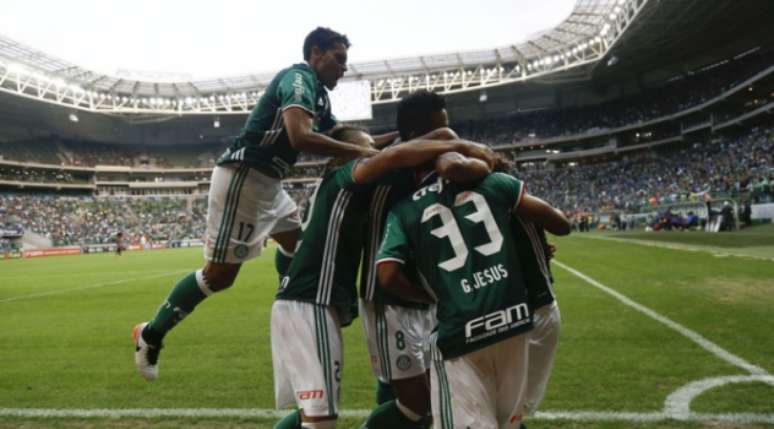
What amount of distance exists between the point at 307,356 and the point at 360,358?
3.00 m

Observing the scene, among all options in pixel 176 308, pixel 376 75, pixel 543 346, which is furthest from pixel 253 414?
pixel 376 75

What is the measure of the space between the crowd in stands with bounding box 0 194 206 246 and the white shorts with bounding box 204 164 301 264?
51.8m

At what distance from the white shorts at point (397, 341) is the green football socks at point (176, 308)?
1.56 m

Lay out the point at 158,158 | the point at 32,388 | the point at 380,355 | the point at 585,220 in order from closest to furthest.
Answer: the point at 380,355 < the point at 32,388 < the point at 585,220 < the point at 158,158

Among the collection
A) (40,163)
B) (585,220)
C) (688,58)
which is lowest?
(585,220)

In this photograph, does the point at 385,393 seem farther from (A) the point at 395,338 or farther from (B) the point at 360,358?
(B) the point at 360,358

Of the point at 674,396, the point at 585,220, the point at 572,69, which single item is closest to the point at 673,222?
the point at 585,220

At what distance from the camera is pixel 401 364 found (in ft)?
8.70

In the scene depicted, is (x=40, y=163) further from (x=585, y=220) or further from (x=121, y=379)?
(x=121, y=379)

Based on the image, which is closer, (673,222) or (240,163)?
(240,163)

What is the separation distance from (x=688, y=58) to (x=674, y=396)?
52468 mm

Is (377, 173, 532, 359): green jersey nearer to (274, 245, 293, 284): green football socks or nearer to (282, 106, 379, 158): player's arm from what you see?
(282, 106, 379, 158): player's arm

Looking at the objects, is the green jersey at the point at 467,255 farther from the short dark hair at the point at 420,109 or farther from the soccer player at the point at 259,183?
the soccer player at the point at 259,183

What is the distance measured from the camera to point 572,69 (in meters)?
48.2
